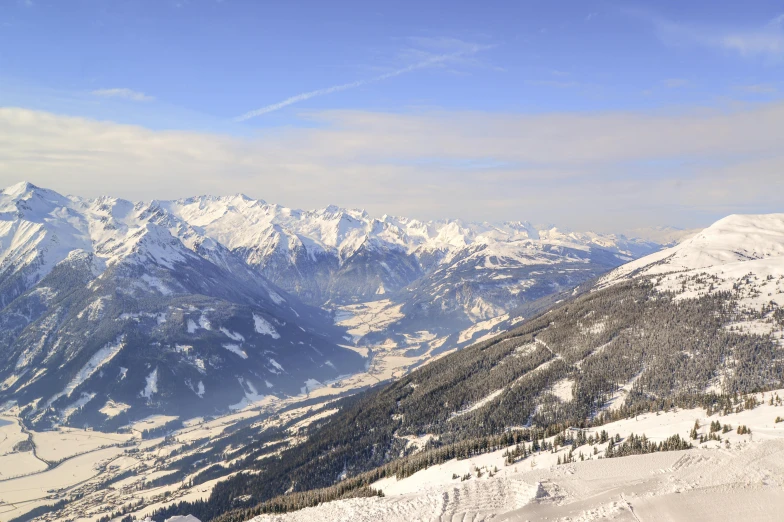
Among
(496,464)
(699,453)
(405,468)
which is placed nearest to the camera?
(699,453)

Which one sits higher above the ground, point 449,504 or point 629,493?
point 629,493

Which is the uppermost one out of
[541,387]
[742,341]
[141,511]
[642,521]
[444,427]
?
[642,521]

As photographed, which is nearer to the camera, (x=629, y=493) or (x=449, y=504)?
(x=629, y=493)

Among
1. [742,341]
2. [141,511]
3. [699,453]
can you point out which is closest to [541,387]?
[742,341]

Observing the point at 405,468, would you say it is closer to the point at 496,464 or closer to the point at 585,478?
the point at 496,464

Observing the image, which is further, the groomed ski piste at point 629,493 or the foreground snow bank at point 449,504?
the foreground snow bank at point 449,504

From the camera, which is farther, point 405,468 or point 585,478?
point 405,468

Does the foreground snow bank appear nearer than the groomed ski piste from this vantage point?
No

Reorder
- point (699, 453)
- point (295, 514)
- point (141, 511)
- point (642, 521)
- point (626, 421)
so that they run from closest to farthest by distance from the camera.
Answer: point (642, 521), point (699, 453), point (295, 514), point (626, 421), point (141, 511)
